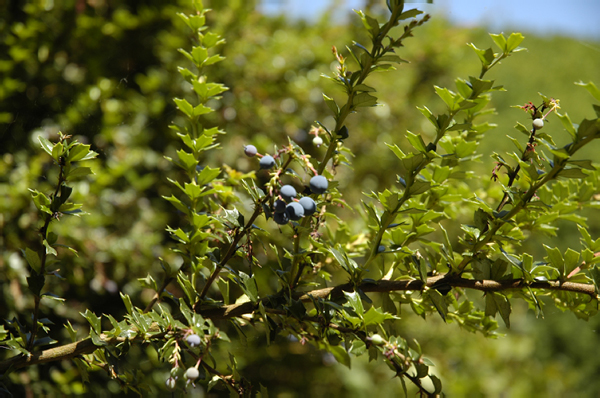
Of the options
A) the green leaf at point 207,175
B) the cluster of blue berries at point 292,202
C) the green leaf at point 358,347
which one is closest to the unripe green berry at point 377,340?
the green leaf at point 358,347

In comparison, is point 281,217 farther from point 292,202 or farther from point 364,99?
point 364,99

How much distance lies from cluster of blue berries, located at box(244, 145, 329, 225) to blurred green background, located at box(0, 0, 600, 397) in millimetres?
210

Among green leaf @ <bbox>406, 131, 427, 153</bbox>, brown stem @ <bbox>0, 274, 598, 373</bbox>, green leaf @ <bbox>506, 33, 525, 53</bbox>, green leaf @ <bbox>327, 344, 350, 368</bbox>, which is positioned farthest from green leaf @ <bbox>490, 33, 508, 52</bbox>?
green leaf @ <bbox>327, 344, 350, 368</bbox>

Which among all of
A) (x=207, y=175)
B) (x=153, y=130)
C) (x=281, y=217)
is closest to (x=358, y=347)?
(x=281, y=217)

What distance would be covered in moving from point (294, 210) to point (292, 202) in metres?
0.02

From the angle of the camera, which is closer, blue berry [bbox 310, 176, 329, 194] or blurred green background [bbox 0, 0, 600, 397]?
blue berry [bbox 310, 176, 329, 194]

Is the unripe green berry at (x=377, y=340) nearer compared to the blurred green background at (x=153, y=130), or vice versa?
the unripe green berry at (x=377, y=340)

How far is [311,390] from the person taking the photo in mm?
1460

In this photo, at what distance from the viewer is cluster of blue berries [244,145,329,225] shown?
373 millimetres

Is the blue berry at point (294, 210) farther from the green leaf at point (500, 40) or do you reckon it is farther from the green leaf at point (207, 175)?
the green leaf at point (500, 40)

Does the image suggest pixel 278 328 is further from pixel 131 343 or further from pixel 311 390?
pixel 311 390

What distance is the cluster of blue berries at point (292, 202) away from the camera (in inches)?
14.7

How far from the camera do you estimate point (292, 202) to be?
1.27 feet

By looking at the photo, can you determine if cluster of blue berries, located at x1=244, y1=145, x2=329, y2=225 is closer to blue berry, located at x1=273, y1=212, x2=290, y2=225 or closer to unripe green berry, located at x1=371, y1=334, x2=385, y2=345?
blue berry, located at x1=273, y1=212, x2=290, y2=225
